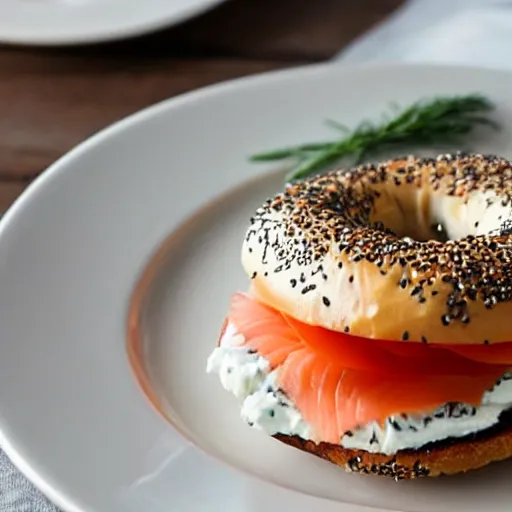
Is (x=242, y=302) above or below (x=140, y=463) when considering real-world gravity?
above

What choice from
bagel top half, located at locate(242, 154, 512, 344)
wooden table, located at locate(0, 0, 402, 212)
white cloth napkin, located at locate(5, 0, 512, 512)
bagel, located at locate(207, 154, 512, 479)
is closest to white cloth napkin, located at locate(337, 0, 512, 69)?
white cloth napkin, located at locate(5, 0, 512, 512)

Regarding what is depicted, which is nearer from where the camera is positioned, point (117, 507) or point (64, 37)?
point (117, 507)

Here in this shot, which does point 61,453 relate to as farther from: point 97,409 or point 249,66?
point 249,66

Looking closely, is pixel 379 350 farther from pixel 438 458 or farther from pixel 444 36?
pixel 444 36

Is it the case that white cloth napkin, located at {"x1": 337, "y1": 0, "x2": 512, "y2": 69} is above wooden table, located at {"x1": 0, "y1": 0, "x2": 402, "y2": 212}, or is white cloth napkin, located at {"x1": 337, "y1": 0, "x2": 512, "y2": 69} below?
above

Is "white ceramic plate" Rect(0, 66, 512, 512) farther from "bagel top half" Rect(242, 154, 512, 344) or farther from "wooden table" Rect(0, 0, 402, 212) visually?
"wooden table" Rect(0, 0, 402, 212)

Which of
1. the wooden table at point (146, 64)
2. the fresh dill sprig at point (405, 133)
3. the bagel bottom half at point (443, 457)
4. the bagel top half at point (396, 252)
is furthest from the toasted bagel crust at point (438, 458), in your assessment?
the wooden table at point (146, 64)

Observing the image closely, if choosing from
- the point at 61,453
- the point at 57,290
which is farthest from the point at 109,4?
the point at 61,453

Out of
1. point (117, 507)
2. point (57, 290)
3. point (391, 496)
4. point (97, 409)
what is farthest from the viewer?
point (57, 290)
